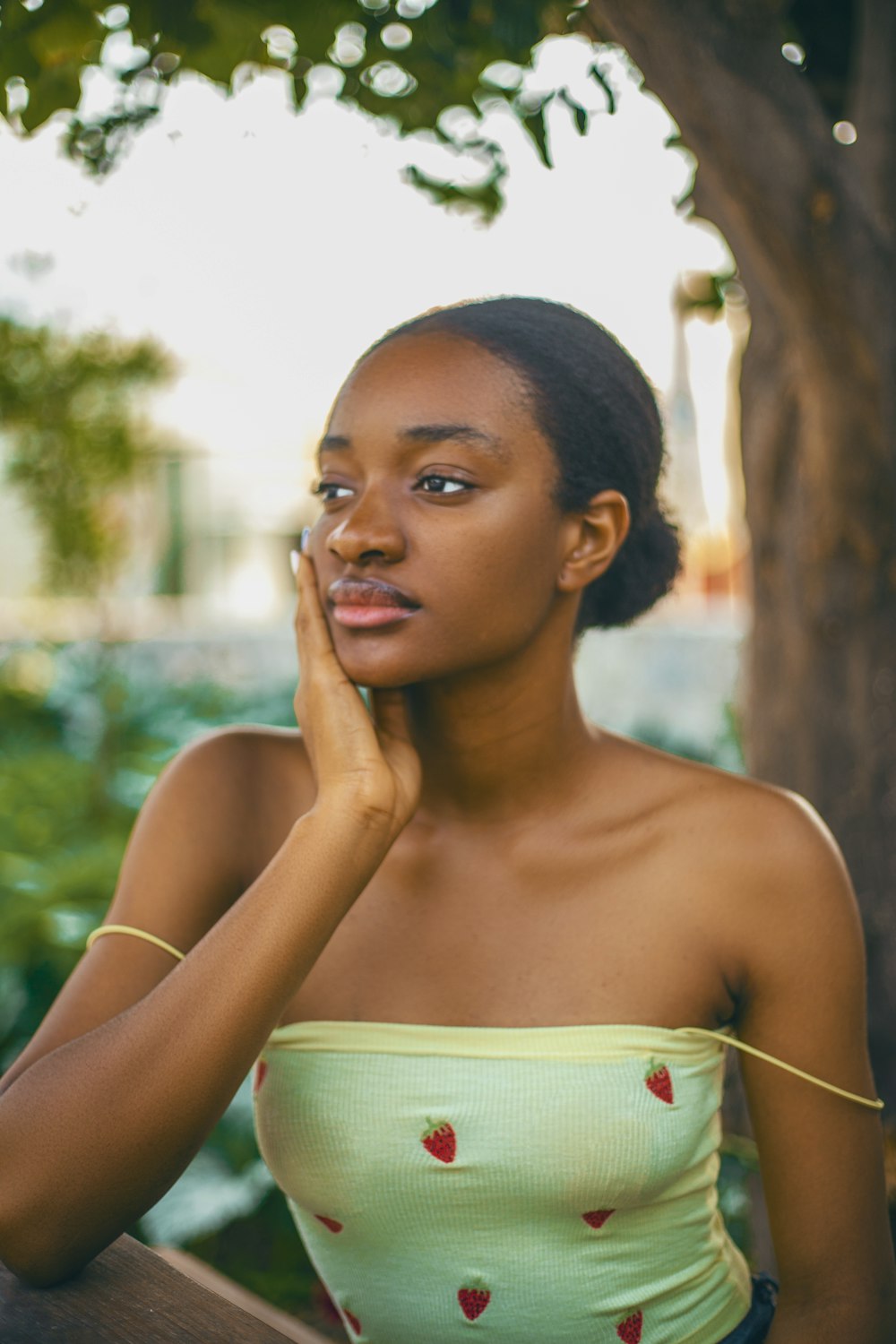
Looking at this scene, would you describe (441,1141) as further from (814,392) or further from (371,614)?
(814,392)

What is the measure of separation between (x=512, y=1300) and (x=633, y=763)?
2.57ft

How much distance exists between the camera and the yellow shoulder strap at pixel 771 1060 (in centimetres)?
175

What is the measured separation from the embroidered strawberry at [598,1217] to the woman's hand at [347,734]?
22.3 inches

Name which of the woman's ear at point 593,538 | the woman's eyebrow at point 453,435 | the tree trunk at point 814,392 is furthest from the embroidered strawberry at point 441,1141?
the tree trunk at point 814,392

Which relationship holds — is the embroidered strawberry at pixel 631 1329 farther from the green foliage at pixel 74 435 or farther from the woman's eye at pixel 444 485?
the green foliage at pixel 74 435

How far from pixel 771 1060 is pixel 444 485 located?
91 cm

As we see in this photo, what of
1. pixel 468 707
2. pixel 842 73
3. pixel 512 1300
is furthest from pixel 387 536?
pixel 842 73

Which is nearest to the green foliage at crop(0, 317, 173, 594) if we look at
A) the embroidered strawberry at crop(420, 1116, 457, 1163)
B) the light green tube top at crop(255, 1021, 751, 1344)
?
the light green tube top at crop(255, 1021, 751, 1344)

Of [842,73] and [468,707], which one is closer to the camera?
[468,707]

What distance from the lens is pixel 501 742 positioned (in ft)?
6.39

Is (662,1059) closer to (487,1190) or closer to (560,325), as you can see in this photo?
(487,1190)

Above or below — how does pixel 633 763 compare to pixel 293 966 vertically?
above

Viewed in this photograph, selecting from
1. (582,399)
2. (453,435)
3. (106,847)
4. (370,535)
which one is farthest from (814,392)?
(106,847)

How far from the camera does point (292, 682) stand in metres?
8.15
